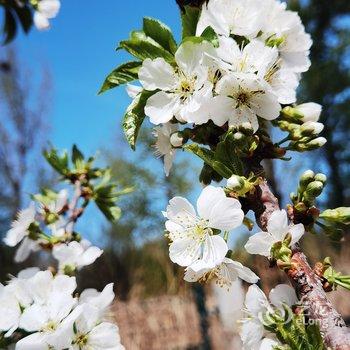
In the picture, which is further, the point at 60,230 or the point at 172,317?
the point at 172,317

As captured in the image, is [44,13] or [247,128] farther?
[44,13]

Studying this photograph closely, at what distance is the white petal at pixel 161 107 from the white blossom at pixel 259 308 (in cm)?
19

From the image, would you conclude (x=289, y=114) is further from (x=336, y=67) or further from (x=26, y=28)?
(x=336, y=67)

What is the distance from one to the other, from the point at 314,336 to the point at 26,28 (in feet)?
4.20

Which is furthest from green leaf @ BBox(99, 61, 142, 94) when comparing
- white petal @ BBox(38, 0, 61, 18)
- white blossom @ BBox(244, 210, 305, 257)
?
white petal @ BBox(38, 0, 61, 18)

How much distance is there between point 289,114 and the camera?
563mm

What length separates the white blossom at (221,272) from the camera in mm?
455

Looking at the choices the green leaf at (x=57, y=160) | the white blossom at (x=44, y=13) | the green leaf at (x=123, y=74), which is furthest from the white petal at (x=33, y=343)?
the white blossom at (x=44, y=13)

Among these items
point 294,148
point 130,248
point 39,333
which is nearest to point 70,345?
point 39,333

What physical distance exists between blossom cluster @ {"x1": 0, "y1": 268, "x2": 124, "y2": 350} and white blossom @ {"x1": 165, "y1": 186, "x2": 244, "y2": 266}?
0.16 m

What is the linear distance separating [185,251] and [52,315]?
201 mm

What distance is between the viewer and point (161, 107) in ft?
1.77

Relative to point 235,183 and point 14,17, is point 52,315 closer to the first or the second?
point 235,183

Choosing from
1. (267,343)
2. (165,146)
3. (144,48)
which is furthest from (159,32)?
(267,343)
